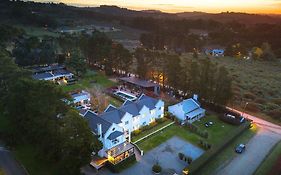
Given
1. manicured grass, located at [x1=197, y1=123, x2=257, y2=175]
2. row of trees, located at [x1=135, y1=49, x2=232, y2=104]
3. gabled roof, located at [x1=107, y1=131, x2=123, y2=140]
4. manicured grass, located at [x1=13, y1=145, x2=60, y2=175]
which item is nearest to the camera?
manicured grass, located at [x1=13, y1=145, x2=60, y2=175]

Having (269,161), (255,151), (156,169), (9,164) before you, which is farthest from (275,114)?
(9,164)

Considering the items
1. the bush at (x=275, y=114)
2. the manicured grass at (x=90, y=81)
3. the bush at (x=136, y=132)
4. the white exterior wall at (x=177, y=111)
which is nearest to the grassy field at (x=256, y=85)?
the bush at (x=275, y=114)

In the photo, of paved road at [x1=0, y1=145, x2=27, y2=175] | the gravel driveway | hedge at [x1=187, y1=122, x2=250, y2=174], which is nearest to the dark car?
the gravel driveway

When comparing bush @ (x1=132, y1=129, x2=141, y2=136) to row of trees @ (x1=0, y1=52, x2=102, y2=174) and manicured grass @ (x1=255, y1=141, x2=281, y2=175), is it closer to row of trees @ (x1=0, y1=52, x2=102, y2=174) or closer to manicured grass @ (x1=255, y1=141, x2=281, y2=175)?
row of trees @ (x1=0, y1=52, x2=102, y2=174)

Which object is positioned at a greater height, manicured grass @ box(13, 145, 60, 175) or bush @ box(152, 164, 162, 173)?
manicured grass @ box(13, 145, 60, 175)

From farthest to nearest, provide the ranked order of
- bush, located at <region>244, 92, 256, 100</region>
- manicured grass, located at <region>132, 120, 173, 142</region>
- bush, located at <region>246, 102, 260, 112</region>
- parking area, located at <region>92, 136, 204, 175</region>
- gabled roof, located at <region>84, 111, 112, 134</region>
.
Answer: bush, located at <region>244, 92, 256, 100</region> < bush, located at <region>246, 102, 260, 112</region> < manicured grass, located at <region>132, 120, 173, 142</region> < gabled roof, located at <region>84, 111, 112, 134</region> < parking area, located at <region>92, 136, 204, 175</region>

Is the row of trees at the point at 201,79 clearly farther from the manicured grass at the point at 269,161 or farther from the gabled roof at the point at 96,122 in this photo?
the gabled roof at the point at 96,122

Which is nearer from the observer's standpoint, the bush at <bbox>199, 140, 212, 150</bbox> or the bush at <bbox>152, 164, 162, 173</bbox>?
the bush at <bbox>152, 164, 162, 173</bbox>
